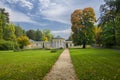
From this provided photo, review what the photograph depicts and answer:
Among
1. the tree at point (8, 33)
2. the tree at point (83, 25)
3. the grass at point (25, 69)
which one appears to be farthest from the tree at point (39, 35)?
the grass at point (25, 69)

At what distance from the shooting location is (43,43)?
331 feet

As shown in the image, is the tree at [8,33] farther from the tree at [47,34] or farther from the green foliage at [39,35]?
the green foliage at [39,35]

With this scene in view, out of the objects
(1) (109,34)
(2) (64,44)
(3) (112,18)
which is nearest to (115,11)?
(3) (112,18)

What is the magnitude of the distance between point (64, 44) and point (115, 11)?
78192mm

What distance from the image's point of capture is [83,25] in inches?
2157

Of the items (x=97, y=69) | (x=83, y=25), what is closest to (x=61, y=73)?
(x=97, y=69)

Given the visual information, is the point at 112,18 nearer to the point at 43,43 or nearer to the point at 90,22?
the point at 90,22

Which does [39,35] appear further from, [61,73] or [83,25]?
[61,73]

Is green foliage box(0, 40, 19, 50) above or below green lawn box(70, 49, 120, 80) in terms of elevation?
above

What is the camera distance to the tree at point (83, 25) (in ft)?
177

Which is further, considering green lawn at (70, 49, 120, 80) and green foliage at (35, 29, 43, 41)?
green foliage at (35, 29, 43, 41)

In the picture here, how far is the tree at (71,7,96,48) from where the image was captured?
5397 centimetres

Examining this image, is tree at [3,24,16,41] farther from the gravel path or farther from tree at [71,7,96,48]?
the gravel path

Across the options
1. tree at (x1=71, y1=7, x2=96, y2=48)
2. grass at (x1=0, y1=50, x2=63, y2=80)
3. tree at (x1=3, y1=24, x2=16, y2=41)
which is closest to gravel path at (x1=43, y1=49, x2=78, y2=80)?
grass at (x1=0, y1=50, x2=63, y2=80)
